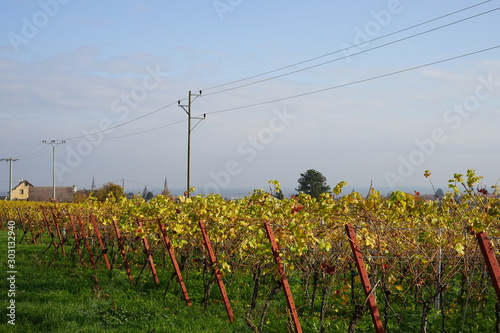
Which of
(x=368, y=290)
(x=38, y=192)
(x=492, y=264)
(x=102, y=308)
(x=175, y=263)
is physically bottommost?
(x=102, y=308)

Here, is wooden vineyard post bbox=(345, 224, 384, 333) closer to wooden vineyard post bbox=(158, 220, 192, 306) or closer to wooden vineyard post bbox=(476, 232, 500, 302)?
wooden vineyard post bbox=(476, 232, 500, 302)

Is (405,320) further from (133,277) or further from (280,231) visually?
(133,277)

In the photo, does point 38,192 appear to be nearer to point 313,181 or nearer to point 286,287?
point 313,181

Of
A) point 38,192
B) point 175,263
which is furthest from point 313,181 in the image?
point 38,192

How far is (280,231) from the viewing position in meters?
7.65

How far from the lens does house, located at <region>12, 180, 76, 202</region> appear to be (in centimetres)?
9950

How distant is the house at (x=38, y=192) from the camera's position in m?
99.5

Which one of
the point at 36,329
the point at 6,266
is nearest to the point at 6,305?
the point at 36,329

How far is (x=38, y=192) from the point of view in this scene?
357ft

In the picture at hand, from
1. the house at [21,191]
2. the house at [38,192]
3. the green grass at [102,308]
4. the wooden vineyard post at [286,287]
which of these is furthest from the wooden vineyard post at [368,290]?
the house at [21,191]

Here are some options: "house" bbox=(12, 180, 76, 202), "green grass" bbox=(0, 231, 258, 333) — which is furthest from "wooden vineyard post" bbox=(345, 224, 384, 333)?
"house" bbox=(12, 180, 76, 202)

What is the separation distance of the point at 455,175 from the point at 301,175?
53.4 meters

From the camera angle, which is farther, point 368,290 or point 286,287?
point 286,287

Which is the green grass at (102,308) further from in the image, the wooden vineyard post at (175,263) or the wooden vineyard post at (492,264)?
the wooden vineyard post at (492,264)
